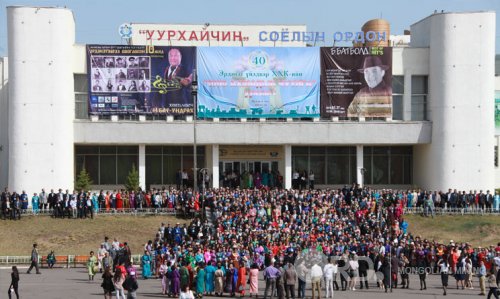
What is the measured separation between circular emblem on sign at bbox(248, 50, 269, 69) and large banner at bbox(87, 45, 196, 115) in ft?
11.8

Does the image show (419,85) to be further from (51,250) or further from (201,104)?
(51,250)

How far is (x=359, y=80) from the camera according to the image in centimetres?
6431

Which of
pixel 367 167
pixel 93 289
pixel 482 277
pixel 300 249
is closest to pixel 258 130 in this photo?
pixel 367 167

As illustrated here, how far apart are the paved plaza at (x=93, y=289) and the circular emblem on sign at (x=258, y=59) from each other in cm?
2340

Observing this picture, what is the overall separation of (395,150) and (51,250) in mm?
26581

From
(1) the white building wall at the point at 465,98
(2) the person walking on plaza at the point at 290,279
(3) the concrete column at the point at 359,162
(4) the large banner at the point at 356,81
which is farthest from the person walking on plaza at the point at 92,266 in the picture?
(1) the white building wall at the point at 465,98

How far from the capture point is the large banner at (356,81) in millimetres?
64125

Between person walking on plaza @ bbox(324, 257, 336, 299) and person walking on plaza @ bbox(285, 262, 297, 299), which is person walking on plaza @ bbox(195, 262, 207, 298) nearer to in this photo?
person walking on plaza @ bbox(285, 262, 297, 299)

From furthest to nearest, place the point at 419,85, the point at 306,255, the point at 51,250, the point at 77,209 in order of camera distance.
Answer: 1. the point at 419,85
2. the point at 77,209
3. the point at 51,250
4. the point at 306,255

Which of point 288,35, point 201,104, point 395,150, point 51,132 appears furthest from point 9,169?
point 395,150

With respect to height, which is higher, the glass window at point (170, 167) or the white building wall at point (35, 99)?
the white building wall at point (35, 99)

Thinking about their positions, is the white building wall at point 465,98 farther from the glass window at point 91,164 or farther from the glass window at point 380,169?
the glass window at point 91,164

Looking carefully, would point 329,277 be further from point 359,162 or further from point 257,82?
point 359,162

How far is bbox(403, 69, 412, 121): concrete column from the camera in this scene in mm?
65562
